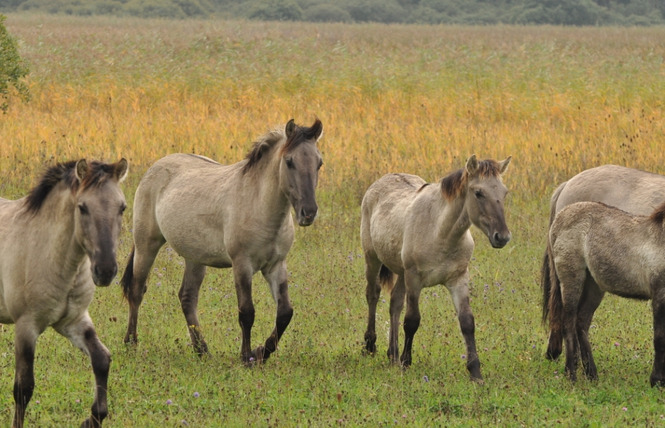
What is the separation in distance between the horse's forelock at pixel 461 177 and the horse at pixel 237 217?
3.67 feet

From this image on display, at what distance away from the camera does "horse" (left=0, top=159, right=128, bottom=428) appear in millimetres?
5598

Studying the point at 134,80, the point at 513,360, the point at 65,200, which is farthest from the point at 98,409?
the point at 134,80

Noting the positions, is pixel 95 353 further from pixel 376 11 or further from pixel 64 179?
pixel 376 11

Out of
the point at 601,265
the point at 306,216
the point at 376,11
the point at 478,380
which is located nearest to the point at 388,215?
the point at 306,216

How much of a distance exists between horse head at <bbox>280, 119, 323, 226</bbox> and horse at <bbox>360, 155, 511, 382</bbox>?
1.08 metres

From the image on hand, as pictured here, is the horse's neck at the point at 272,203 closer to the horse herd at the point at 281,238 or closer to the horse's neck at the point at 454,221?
the horse herd at the point at 281,238

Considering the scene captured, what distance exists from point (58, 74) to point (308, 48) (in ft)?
32.6

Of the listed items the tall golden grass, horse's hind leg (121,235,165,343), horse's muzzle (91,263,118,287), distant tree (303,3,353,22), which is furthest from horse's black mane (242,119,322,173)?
distant tree (303,3,353,22)

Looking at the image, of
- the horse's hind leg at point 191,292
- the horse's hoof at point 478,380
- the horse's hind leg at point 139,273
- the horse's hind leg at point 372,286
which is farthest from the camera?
the horse's hind leg at point 139,273

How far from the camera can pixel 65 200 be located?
579 cm

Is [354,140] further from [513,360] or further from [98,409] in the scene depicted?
[98,409]

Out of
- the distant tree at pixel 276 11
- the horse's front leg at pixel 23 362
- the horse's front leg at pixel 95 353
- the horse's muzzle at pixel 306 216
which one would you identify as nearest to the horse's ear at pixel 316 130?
the horse's muzzle at pixel 306 216

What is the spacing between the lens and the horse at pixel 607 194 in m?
8.45

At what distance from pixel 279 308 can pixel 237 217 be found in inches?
36.1
